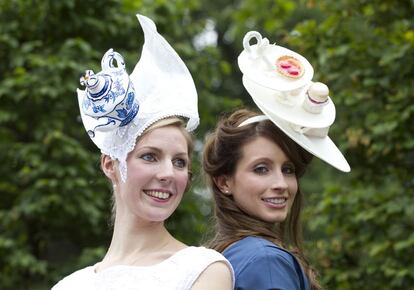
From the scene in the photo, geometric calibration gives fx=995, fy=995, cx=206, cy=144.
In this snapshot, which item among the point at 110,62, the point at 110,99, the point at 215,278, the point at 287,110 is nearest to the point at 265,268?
the point at 215,278

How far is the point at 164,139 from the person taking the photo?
3.45m

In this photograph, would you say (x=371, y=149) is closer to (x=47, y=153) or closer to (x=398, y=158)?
(x=398, y=158)

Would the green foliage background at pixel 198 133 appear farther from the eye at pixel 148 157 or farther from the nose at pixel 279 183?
the eye at pixel 148 157

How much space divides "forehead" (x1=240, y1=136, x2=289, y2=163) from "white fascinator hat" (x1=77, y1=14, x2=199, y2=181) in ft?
1.39

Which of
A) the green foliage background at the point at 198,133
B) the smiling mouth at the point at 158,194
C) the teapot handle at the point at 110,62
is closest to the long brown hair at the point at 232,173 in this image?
the smiling mouth at the point at 158,194

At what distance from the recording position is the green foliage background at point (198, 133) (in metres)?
6.51

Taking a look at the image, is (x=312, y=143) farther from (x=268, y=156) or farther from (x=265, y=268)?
(x=265, y=268)

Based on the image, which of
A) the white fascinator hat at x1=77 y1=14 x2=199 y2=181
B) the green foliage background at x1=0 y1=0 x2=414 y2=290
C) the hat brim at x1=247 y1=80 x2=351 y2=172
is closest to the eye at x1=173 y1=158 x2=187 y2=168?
the white fascinator hat at x1=77 y1=14 x2=199 y2=181

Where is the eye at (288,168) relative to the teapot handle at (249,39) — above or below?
below

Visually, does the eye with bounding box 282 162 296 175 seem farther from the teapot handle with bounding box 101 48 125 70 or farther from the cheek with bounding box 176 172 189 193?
the teapot handle with bounding box 101 48 125 70

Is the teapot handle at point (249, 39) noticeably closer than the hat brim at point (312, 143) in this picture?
No

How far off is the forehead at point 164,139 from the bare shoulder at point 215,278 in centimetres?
44

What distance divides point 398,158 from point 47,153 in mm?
2496

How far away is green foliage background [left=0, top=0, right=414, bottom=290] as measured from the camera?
6.51 meters
